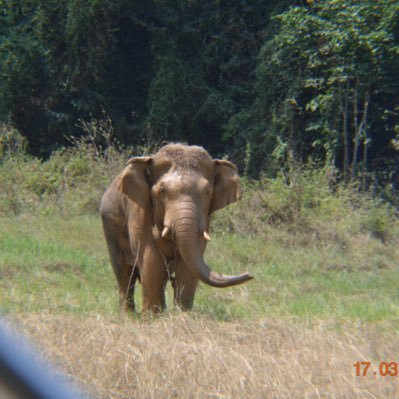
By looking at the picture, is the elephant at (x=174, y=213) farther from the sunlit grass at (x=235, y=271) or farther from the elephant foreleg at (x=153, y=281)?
the sunlit grass at (x=235, y=271)

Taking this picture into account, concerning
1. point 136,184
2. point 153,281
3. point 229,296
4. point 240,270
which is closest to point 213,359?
point 153,281

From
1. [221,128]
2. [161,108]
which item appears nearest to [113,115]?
[161,108]

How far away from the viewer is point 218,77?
2175cm

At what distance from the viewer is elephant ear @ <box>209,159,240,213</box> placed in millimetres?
7914

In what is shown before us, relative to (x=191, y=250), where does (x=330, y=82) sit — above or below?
above

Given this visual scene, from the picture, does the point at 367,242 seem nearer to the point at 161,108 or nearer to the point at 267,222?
the point at 267,222

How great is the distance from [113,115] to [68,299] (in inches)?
508

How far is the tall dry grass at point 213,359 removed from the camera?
5.00 metres

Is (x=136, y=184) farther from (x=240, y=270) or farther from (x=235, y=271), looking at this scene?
(x=240, y=270)

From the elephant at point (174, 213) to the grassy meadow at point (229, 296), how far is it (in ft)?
1.07

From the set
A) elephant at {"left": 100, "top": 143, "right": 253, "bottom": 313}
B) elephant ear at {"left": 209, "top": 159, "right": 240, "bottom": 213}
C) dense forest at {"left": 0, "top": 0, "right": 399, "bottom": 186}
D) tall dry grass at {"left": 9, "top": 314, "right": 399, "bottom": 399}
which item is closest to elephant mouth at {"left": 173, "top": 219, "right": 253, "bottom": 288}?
elephant at {"left": 100, "top": 143, "right": 253, "bottom": 313}
